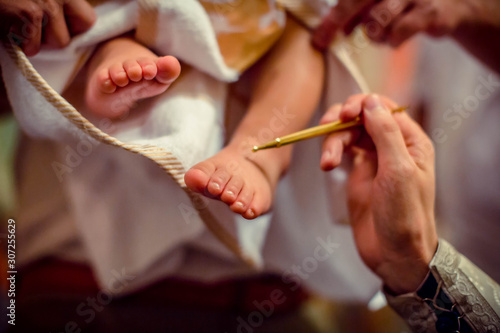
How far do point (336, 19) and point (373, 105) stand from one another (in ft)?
0.51

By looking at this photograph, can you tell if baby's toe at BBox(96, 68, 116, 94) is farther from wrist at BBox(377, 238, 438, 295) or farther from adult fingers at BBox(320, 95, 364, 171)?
wrist at BBox(377, 238, 438, 295)

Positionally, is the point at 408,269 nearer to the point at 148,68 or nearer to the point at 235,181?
the point at 235,181

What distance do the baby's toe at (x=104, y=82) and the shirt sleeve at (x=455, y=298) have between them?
0.36 meters

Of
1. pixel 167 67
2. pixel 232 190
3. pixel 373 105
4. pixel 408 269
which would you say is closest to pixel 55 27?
pixel 167 67

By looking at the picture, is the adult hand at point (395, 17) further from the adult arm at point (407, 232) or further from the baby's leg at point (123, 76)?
the baby's leg at point (123, 76)

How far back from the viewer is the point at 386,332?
0.49 meters

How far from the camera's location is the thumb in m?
0.36

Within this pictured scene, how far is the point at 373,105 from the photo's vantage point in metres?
0.38

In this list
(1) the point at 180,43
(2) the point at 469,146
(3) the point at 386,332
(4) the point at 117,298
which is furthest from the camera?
(2) the point at 469,146

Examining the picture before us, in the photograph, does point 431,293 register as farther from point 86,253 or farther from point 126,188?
point 86,253

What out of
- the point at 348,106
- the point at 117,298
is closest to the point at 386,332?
the point at 348,106

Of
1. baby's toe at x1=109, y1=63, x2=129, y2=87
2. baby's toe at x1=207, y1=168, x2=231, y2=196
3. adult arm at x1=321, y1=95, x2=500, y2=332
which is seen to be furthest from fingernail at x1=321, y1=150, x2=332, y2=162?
baby's toe at x1=109, y1=63, x2=129, y2=87

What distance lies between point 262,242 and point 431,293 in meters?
0.29

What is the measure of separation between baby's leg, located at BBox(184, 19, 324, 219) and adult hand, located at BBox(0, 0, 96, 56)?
6.9 inches
